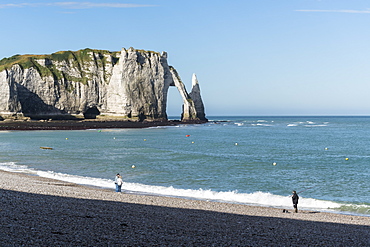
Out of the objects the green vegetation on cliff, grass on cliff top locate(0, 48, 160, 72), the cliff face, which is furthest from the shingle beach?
grass on cliff top locate(0, 48, 160, 72)

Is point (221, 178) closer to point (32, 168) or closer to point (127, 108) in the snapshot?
point (32, 168)

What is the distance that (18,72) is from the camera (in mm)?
112312

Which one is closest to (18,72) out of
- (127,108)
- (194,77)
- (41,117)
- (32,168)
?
(41,117)

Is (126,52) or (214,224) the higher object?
(126,52)

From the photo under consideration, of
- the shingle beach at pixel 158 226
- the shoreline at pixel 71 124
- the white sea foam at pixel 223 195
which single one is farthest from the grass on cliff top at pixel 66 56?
the shingle beach at pixel 158 226

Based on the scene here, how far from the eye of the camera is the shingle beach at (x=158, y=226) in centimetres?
1009

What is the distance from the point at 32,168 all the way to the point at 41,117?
287 feet

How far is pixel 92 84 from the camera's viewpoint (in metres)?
121

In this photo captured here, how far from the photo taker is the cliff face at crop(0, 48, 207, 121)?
11544cm


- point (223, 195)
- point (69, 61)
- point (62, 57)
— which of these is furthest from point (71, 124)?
point (223, 195)

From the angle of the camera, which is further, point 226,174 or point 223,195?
point 226,174

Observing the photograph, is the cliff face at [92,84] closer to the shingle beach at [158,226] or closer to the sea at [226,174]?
the sea at [226,174]

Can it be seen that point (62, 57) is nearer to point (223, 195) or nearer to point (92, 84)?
point (92, 84)

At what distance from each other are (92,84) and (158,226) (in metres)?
114
